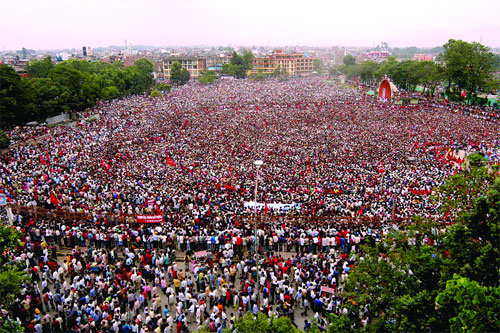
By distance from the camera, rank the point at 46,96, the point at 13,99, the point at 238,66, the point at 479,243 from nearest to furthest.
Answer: the point at 479,243 → the point at 13,99 → the point at 46,96 → the point at 238,66

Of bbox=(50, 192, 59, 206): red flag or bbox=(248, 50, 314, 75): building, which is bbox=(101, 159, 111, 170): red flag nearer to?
bbox=(50, 192, 59, 206): red flag

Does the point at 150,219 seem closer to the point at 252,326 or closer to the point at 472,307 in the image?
the point at 252,326

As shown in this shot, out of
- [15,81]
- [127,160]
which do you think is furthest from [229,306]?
[15,81]

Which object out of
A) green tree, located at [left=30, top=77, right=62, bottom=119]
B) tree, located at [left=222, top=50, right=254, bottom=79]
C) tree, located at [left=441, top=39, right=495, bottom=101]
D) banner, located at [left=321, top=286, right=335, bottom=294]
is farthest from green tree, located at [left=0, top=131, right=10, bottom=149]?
tree, located at [left=222, top=50, right=254, bottom=79]

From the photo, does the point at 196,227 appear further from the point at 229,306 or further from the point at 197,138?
the point at 197,138

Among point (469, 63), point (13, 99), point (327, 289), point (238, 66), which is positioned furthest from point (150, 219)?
point (238, 66)

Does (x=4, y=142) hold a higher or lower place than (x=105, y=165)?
higher
